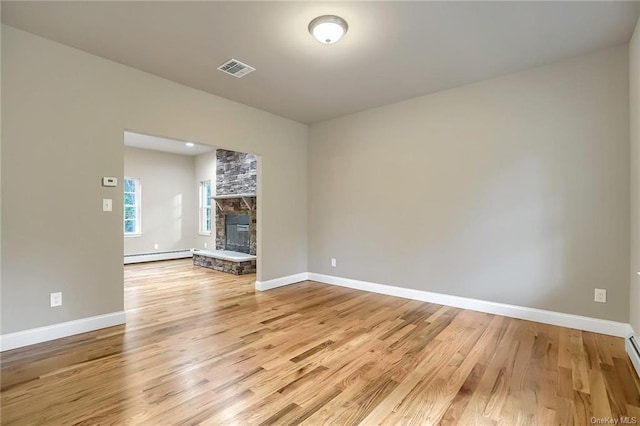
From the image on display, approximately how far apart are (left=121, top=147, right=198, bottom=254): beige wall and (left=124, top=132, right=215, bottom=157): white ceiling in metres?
0.26

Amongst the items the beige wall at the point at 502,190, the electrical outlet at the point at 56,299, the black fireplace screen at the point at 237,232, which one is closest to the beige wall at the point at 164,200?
the black fireplace screen at the point at 237,232

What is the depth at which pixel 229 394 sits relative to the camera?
1.86 meters

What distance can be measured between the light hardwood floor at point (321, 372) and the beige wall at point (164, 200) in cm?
475

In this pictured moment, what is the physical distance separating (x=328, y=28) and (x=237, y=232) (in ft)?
17.9

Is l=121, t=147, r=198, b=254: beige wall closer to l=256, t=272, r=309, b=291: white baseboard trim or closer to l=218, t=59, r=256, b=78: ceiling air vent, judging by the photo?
l=256, t=272, r=309, b=291: white baseboard trim

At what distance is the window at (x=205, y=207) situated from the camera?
26.6 ft

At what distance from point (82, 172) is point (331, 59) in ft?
8.75

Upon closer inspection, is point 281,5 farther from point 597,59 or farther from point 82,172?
point 597,59

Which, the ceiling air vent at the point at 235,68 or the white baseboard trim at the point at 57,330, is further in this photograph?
the ceiling air vent at the point at 235,68

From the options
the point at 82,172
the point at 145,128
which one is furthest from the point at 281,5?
the point at 82,172

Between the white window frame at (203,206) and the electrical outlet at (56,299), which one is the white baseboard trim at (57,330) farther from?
the white window frame at (203,206)

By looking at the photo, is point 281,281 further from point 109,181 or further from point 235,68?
point 235,68

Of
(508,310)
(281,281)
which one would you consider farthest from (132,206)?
(508,310)

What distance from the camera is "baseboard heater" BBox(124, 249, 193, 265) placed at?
6957 millimetres
